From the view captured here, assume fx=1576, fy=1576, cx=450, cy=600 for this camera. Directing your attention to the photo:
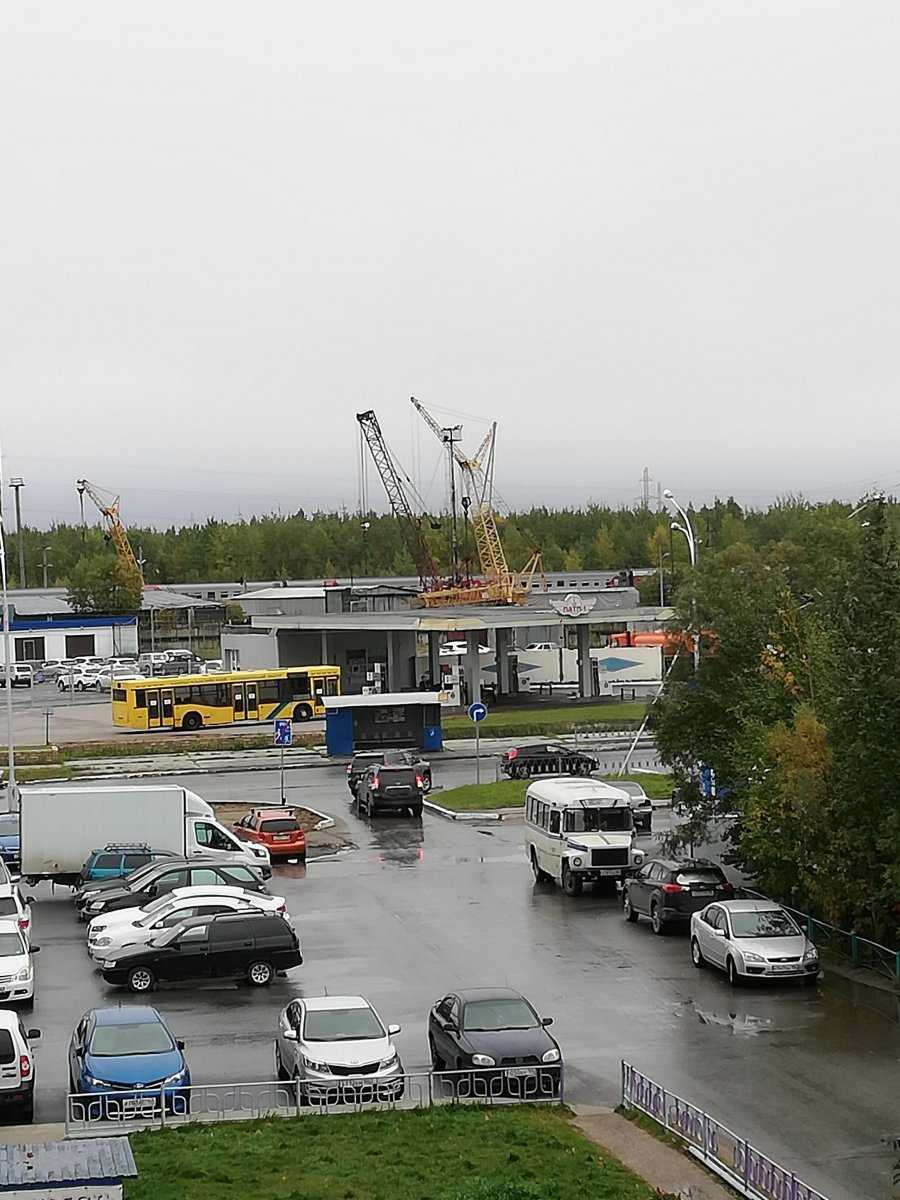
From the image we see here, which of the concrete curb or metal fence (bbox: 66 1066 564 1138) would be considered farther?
the concrete curb

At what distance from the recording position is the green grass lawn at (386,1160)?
14.5 m

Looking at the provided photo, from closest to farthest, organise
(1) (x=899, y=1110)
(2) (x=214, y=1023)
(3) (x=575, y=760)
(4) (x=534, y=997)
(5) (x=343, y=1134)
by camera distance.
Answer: (5) (x=343, y=1134), (1) (x=899, y=1110), (2) (x=214, y=1023), (4) (x=534, y=997), (3) (x=575, y=760)

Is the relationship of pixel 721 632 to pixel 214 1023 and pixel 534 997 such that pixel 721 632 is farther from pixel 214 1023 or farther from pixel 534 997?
pixel 214 1023

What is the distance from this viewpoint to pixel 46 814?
113 feet

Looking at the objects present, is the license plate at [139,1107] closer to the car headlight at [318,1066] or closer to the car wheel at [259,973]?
the car headlight at [318,1066]

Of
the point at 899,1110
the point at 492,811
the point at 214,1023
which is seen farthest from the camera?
the point at 492,811

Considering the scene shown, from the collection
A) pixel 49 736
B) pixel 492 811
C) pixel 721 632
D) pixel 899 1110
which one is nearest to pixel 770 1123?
pixel 899 1110

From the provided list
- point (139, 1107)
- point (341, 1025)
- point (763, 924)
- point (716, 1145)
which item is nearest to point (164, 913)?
point (341, 1025)

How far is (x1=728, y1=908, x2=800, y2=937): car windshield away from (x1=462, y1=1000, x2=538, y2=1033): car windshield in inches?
256

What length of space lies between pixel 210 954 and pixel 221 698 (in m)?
51.1

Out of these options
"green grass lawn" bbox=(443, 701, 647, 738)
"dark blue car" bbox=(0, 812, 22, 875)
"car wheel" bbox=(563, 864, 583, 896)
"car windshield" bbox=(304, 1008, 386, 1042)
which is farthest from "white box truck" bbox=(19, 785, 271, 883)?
"green grass lawn" bbox=(443, 701, 647, 738)

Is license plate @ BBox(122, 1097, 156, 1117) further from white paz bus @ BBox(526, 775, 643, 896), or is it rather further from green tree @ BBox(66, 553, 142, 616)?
green tree @ BBox(66, 553, 142, 616)

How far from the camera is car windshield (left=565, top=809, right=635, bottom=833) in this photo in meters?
33.4

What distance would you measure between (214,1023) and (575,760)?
107 feet
